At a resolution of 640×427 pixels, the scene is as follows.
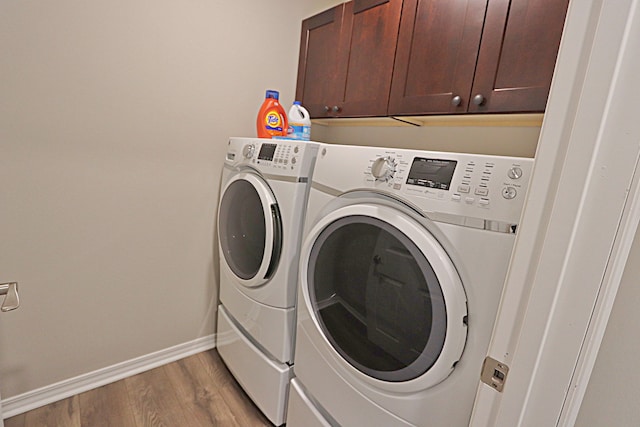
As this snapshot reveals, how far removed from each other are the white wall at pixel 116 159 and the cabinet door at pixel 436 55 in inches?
32.9

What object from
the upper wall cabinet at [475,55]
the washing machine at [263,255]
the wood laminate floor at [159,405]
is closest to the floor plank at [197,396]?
the wood laminate floor at [159,405]

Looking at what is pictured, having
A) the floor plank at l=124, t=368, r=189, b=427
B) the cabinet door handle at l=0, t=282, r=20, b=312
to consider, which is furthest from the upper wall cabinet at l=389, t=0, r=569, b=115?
the floor plank at l=124, t=368, r=189, b=427

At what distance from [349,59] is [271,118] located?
0.49m

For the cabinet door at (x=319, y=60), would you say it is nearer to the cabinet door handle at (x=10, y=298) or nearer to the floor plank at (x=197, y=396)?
the cabinet door handle at (x=10, y=298)

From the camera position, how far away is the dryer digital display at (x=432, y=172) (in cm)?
74

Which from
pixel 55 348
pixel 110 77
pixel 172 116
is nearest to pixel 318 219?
pixel 172 116

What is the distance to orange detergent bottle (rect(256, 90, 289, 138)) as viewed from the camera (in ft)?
5.38

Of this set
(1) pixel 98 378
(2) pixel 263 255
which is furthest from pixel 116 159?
(1) pixel 98 378

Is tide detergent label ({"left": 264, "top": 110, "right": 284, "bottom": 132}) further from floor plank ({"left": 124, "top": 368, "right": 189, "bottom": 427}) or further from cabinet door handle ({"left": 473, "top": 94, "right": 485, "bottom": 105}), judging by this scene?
floor plank ({"left": 124, "top": 368, "right": 189, "bottom": 427})

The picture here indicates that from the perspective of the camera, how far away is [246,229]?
4.64 feet

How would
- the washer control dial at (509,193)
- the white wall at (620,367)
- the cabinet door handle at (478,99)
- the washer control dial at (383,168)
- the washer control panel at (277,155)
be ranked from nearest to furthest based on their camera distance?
the white wall at (620,367)
the washer control dial at (509,193)
the washer control dial at (383,168)
the cabinet door handle at (478,99)
the washer control panel at (277,155)

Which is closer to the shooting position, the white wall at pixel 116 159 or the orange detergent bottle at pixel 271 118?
the white wall at pixel 116 159

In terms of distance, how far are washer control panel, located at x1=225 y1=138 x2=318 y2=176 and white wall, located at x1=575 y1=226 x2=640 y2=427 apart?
921 millimetres

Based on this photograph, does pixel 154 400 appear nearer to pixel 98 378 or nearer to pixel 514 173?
pixel 98 378
